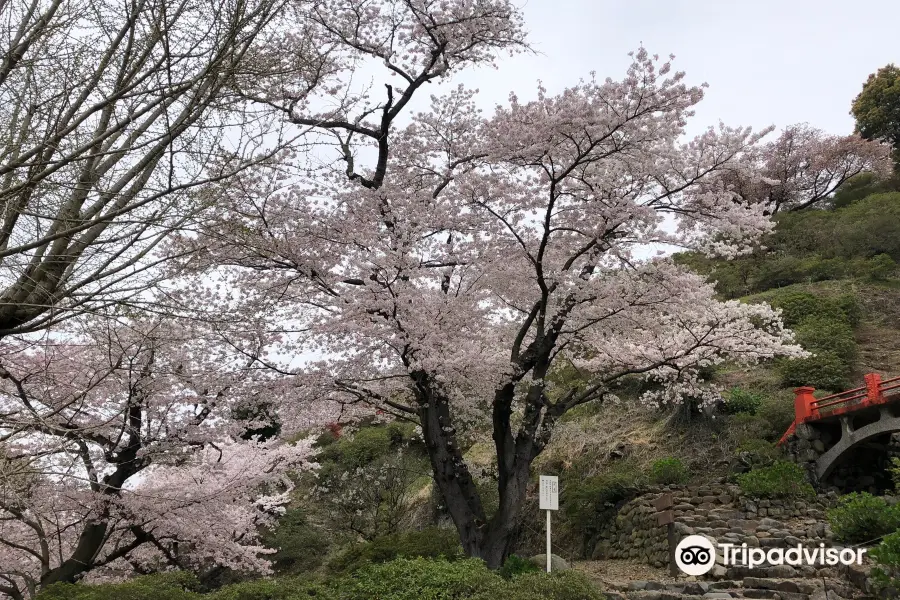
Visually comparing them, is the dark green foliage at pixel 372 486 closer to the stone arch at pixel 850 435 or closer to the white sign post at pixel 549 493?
the white sign post at pixel 549 493

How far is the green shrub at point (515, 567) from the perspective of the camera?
24.1 ft

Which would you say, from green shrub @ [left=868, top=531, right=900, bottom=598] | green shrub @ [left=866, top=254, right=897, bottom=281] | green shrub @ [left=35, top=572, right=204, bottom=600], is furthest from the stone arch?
green shrub @ [left=35, top=572, right=204, bottom=600]

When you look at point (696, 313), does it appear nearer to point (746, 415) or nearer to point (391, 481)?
point (746, 415)

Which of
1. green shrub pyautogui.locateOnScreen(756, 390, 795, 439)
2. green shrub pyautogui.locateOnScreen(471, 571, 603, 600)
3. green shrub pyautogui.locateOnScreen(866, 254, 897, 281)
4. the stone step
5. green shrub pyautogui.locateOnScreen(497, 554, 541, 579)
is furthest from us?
green shrub pyautogui.locateOnScreen(866, 254, 897, 281)

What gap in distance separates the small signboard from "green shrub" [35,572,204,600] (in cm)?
391

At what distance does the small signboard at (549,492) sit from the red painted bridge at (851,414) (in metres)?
5.97

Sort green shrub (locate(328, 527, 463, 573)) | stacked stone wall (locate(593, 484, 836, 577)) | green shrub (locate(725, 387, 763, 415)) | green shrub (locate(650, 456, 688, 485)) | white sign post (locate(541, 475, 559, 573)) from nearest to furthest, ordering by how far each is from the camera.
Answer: white sign post (locate(541, 475, 559, 573)) < stacked stone wall (locate(593, 484, 836, 577)) < green shrub (locate(328, 527, 463, 573)) < green shrub (locate(650, 456, 688, 485)) < green shrub (locate(725, 387, 763, 415))

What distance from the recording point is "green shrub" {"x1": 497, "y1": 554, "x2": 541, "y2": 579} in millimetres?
7359

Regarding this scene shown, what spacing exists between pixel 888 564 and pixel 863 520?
6.31 ft

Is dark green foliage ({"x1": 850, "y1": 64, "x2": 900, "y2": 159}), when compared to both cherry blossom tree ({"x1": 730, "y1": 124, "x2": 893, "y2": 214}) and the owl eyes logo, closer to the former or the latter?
cherry blossom tree ({"x1": 730, "y1": 124, "x2": 893, "y2": 214})

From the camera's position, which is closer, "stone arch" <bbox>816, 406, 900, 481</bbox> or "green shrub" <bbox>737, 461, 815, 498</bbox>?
"green shrub" <bbox>737, 461, 815, 498</bbox>

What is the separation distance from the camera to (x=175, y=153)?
3.81 meters

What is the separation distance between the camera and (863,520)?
23.8ft

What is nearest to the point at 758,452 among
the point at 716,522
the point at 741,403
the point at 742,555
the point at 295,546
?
the point at 741,403
